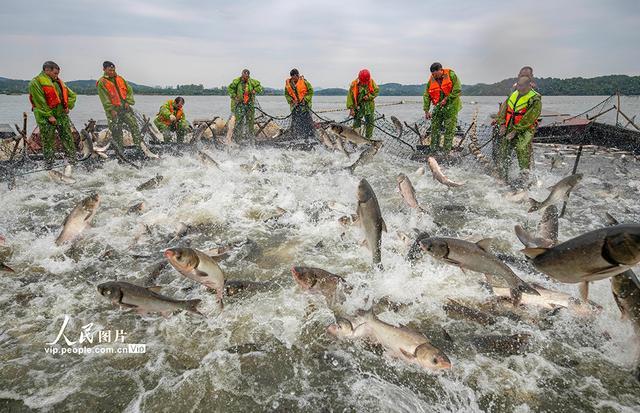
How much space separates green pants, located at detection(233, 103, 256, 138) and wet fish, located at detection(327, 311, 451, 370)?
37.2ft

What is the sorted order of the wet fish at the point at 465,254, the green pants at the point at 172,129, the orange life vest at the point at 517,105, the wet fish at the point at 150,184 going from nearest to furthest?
1. the wet fish at the point at 465,254
2. the orange life vest at the point at 517,105
3. the wet fish at the point at 150,184
4. the green pants at the point at 172,129

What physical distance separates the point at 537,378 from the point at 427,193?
602cm

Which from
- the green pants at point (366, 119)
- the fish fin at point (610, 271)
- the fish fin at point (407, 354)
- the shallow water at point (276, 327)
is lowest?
the shallow water at point (276, 327)

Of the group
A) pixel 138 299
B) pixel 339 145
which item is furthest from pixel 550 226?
pixel 339 145

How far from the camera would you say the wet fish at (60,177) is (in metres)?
9.14

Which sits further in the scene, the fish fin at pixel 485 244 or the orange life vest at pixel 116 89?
the orange life vest at pixel 116 89

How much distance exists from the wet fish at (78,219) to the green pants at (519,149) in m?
9.19

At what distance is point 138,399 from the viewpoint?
3049mm

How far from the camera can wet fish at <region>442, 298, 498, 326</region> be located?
4047mm

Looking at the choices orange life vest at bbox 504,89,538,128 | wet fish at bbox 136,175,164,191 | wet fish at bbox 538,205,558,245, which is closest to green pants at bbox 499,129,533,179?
orange life vest at bbox 504,89,538,128

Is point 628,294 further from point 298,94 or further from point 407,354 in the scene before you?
point 298,94

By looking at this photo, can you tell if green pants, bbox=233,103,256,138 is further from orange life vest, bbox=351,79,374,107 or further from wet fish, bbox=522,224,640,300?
wet fish, bbox=522,224,640,300

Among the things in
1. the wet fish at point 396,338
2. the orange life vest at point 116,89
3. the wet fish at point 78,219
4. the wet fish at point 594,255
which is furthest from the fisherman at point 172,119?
the wet fish at point 594,255

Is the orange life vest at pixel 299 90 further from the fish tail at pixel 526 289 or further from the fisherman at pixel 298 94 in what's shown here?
the fish tail at pixel 526 289
